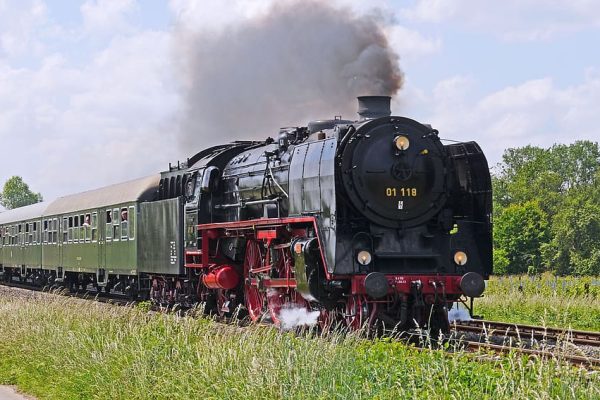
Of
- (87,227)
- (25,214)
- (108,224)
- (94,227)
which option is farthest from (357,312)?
(25,214)

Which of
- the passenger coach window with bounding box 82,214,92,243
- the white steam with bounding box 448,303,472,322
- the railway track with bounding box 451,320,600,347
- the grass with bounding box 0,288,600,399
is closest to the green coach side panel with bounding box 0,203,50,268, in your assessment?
the passenger coach window with bounding box 82,214,92,243

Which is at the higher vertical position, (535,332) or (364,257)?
(364,257)

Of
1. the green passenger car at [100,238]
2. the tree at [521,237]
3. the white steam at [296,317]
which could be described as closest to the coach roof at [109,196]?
the green passenger car at [100,238]

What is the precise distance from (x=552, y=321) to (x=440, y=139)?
6.33 m

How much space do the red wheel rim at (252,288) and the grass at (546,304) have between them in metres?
5.66

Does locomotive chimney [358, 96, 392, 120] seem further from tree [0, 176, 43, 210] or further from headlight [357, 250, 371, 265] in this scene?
tree [0, 176, 43, 210]

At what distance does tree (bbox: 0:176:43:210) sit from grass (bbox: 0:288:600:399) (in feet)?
513

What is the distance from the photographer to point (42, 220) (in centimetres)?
3450

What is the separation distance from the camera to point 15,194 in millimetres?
163750

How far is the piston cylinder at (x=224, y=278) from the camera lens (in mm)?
17375

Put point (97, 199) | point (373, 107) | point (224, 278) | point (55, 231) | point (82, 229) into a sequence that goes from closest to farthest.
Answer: point (373, 107), point (224, 278), point (97, 199), point (82, 229), point (55, 231)

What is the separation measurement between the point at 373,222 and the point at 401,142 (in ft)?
4.53

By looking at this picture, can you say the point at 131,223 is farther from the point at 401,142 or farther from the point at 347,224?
the point at 401,142

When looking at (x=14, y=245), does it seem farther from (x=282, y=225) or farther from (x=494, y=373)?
(x=494, y=373)
